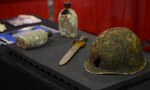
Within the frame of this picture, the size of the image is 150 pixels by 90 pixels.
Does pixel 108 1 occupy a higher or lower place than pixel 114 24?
higher

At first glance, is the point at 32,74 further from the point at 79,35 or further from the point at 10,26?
the point at 10,26

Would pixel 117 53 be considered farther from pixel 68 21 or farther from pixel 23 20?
pixel 23 20

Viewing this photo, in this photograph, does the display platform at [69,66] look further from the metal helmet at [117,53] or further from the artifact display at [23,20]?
the artifact display at [23,20]

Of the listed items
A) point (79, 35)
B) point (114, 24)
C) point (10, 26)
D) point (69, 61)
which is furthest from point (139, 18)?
point (69, 61)

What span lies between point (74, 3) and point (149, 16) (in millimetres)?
831

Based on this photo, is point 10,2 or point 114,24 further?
point 10,2

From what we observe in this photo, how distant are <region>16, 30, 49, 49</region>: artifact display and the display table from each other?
2 cm

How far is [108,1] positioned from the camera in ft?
7.59

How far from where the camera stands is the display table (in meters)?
1.04

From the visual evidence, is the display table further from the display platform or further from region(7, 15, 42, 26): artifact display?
region(7, 15, 42, 26): artifact display

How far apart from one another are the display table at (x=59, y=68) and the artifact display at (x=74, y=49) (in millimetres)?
16

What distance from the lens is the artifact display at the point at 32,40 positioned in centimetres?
135

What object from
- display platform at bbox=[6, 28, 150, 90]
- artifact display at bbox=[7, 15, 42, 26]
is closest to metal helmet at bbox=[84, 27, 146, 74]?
display platform at bbox=[6, 28, 150, 90]

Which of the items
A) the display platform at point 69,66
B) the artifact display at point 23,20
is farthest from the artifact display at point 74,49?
the artifact display at point 23,20
